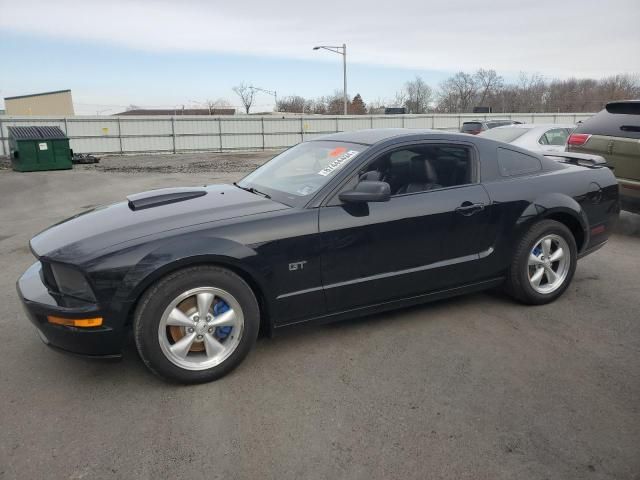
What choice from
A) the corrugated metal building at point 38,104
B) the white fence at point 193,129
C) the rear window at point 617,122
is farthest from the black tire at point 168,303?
the corrugated metal building at point 38,104

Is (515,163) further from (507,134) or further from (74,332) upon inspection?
(507,134)

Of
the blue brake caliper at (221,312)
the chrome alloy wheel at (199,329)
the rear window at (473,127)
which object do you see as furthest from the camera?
the rear window at (473,127)

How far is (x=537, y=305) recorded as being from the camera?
4156 mm

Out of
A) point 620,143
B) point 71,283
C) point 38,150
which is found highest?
point 620,143

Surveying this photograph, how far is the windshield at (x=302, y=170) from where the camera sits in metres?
3.45

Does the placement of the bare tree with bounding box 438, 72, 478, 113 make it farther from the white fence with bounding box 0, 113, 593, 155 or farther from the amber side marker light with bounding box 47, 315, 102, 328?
the amber side marker light with bounding box 47, 315, 102, 328

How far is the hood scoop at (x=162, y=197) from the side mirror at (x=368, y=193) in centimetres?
118

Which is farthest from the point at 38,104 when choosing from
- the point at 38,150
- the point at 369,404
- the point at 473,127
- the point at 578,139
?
the point at 369,404

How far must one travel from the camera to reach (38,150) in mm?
17203

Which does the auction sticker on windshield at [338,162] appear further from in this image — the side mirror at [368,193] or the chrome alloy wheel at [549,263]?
the chrome alloy wheel at [549,263]

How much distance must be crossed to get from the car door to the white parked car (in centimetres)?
547

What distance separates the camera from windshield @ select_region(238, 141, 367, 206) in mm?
3449

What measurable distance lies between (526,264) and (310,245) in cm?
193

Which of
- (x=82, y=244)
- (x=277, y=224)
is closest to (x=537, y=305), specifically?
(x=277, y=224)
